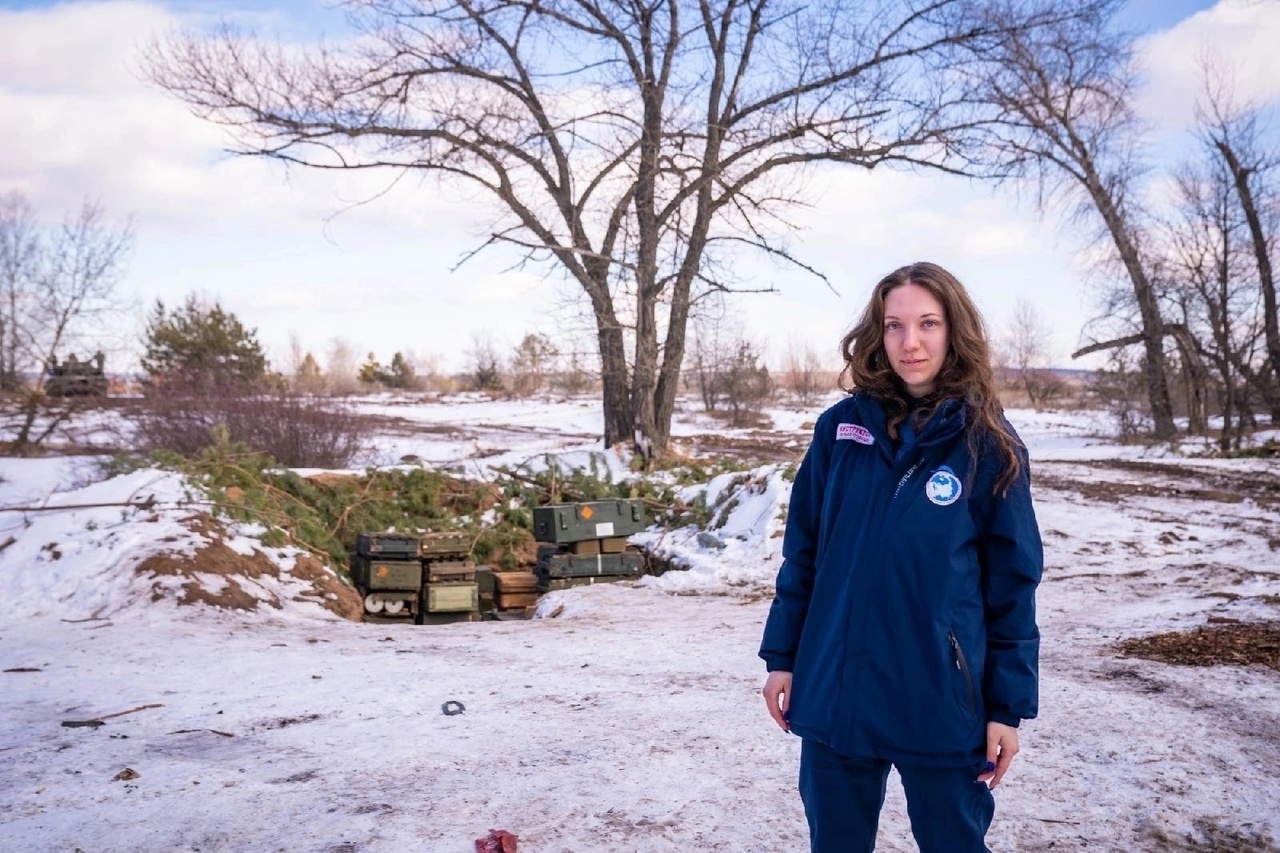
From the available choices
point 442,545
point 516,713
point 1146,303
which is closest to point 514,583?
point 442,545

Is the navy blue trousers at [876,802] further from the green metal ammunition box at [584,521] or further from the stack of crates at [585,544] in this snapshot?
the green metal ammunition box at [584,521]

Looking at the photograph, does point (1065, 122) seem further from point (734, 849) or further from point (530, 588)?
point (734, 849)

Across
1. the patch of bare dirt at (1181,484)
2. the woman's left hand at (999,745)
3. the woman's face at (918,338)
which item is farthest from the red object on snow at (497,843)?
the patch of bare dirt at (1181,484)

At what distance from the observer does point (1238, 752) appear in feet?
14.3

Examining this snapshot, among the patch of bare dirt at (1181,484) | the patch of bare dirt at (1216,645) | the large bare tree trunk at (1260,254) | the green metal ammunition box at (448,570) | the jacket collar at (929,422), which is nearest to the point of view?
the jacket collar at (929,422)

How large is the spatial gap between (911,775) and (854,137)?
A: 1538 cm

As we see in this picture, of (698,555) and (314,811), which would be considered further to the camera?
(698,555)

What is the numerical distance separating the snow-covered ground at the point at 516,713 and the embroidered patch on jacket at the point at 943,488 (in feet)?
6.04

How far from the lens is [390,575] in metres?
10.0

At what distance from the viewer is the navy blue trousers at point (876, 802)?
2221mm

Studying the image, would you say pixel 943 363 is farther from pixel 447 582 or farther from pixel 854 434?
pixel 447 582

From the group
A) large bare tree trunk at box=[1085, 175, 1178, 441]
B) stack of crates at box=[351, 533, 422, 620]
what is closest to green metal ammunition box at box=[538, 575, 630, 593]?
stack of crates at box=[351, 533, 422, 620]

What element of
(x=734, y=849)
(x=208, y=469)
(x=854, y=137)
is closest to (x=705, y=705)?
(x=734, y=849)

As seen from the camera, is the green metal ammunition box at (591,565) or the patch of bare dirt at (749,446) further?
the patch of bare dirt at (749,446)
